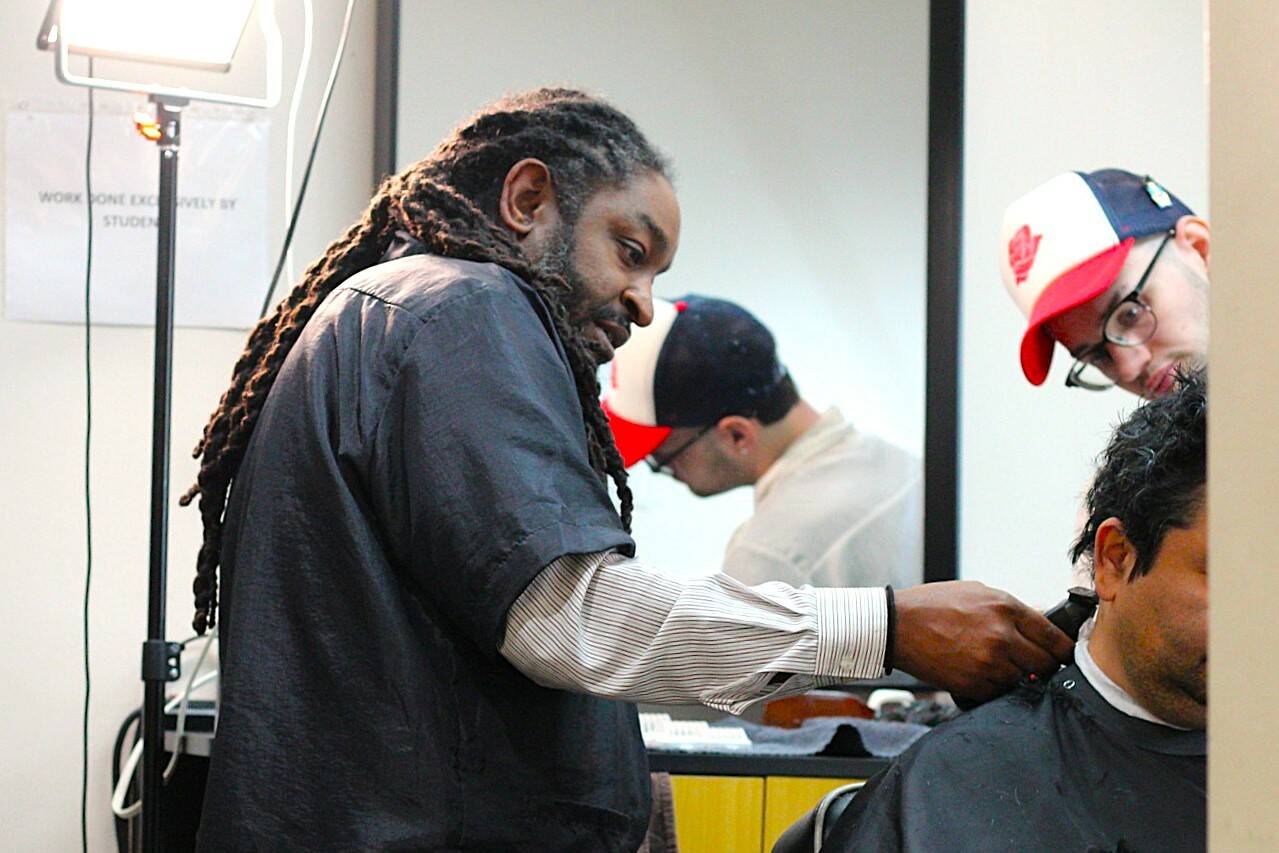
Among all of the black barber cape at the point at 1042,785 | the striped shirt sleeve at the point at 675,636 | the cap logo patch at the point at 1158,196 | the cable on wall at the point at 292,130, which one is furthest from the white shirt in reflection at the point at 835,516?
the striped shirt sleeve at the point at 675,636

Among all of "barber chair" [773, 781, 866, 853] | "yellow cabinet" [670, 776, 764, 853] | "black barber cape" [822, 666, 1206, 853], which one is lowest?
"yellow cabinet" [670, 776, 764, 853]

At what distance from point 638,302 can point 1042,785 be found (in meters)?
0.68

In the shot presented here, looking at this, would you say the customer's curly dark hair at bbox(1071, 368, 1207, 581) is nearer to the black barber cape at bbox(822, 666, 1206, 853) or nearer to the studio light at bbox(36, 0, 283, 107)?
the black barber cape at bbox(822, 666, 1206, 853)

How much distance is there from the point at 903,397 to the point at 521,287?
152 cm

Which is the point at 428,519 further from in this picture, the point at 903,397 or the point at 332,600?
the point at 903,397

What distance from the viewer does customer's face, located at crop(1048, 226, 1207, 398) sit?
2.14m

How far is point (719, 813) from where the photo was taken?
7.72 ft

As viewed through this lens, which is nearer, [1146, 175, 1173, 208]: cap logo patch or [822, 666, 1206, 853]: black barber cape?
[822, 666, 1206, 853]: black barber cape

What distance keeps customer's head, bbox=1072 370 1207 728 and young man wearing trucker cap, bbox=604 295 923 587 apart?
3.78 feet

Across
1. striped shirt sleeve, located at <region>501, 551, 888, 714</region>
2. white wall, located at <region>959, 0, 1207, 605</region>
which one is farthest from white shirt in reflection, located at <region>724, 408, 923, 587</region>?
striped shirt sleeve, located at <region>501, 551, 888, 714</region>

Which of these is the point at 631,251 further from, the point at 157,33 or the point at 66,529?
the point at 66,529

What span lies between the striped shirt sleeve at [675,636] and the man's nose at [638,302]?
0.41 metres

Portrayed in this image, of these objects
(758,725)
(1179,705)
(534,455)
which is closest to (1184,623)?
(1179,705)

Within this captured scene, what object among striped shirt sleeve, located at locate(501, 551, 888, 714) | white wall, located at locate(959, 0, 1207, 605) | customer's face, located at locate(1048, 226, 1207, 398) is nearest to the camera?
striped shirt sleeve, located at locate(501, 551, 888, 714)
